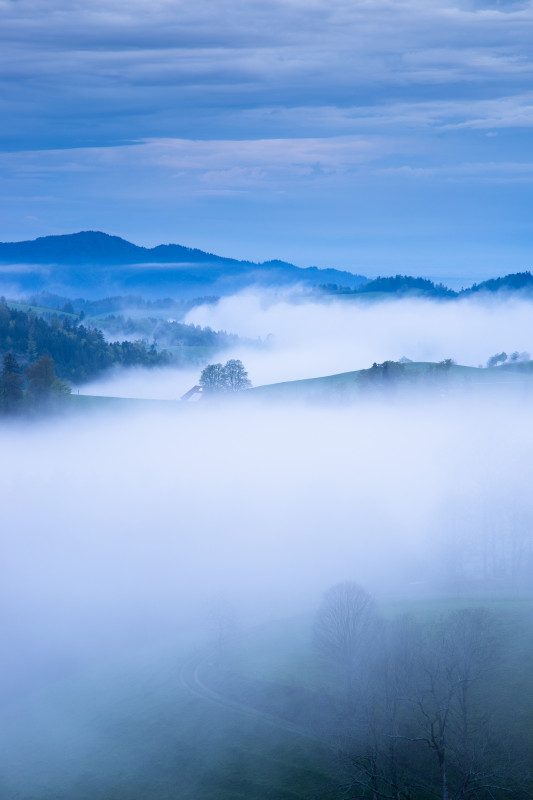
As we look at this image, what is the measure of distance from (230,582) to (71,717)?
43.0 metres

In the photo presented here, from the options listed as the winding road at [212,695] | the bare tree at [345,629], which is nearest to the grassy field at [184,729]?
the winding road at [212,695]

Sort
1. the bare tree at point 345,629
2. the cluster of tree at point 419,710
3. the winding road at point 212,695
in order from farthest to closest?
the bare tree at point 345,629, the winding road at point 212,695, the cluster of tree at point 419,710

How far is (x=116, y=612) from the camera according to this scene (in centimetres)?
12200

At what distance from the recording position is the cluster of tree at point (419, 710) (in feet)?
188

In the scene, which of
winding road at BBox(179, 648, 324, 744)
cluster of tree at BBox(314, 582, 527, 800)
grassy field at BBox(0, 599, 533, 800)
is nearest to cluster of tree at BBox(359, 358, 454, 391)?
grassy field at BBox(0, 599, 533, 800)

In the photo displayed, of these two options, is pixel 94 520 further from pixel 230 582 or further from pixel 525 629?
pixel 525 629

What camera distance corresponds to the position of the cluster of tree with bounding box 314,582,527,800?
57344 mm

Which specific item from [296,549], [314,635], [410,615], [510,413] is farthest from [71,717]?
[510,413]

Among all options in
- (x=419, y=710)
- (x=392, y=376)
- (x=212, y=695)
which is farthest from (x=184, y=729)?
(x=392, y=376)

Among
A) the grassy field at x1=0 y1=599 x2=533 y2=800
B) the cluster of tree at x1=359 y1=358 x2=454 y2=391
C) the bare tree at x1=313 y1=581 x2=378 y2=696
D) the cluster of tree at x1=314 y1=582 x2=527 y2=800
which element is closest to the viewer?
the cluster of tree at x1=314 y1=582 x2=527 y2=800

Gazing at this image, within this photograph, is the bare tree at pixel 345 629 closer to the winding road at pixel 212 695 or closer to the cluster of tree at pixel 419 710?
the cluster of tree at pixel 419 710

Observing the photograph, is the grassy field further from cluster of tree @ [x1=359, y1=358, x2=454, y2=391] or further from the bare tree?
cluster of tree @ [x1=359, y1=358, x2=454, y2=391]

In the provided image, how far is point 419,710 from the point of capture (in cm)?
6550

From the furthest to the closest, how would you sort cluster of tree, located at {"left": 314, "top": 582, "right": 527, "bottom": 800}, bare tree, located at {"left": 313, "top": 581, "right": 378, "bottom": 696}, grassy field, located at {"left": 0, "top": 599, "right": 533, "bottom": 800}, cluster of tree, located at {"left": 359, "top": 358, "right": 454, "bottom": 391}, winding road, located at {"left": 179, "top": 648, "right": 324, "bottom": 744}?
cluster of tree, located at {"left": 359, "top": 358, "right": 454, "bottom": 391}
bare tree, located at {"left": 313, "top": 581, "right": 378, "bottom": 696}
winding road, located at {"left": 179, "top": 648, "right": 324, "bottom": 744}
grassy field, located at {"left": 0, "top": 599, "right": 533, "bottom": 800}
cluster of tree, located at {"left": 314, "top": 582, "right": 527, "bottom": 800}
